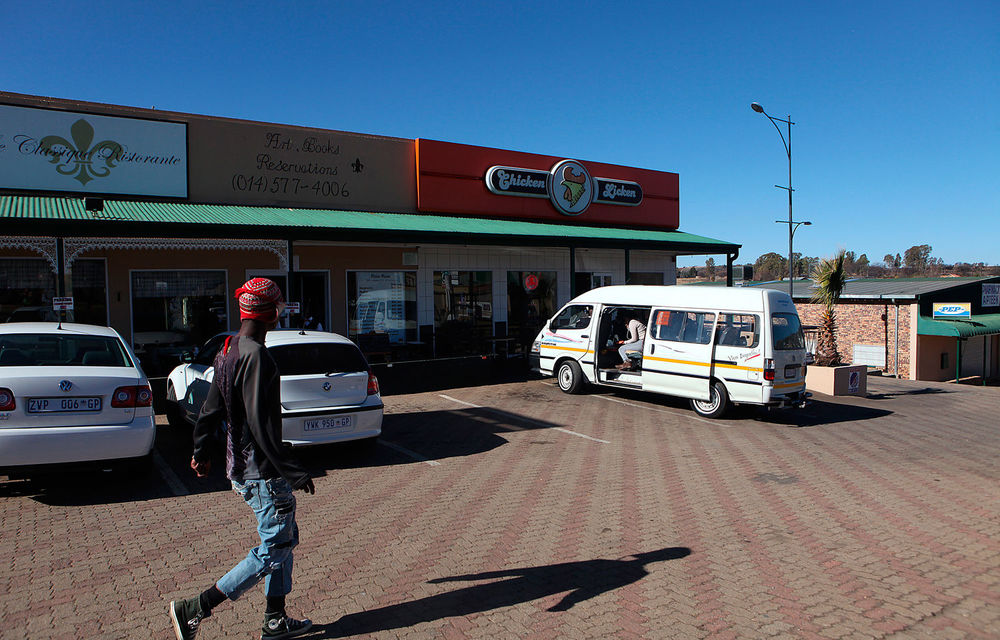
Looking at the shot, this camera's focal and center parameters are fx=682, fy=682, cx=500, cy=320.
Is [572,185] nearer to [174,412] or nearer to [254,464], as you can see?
[174,412]

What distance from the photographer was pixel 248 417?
147 inches

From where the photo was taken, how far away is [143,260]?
1416 centimetres

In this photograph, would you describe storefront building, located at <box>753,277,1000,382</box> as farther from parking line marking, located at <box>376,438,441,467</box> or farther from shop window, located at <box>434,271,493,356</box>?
parking line marking, located at <box>376,438,441,467</box>

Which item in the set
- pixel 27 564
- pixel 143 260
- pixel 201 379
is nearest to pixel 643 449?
pixel 201 379

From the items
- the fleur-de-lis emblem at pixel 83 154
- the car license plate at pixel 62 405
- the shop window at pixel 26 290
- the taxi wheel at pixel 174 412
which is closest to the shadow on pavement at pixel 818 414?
the taxi wheel at pixel 174 412

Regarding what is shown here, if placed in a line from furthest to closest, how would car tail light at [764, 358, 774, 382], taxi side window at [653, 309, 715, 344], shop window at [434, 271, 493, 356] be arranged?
1. shop window at [434, 271, 493, 356]
2. taxi side window at [653, 309, 715, 344]
3. car tail light at [764, 358, 774, 382]

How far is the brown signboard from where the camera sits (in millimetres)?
14086

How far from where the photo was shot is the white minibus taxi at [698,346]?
1067 cm

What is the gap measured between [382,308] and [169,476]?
33.7 ft

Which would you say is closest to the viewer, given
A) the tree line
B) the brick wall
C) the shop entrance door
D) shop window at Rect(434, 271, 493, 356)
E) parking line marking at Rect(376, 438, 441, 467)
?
parking line marking at Rect(376, 438, 441, 467)

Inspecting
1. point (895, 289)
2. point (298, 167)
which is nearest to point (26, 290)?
point (298, 167)

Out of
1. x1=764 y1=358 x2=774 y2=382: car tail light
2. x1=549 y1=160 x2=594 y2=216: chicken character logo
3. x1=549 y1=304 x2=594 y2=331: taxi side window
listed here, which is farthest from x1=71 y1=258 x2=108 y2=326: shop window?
x1=764 y1=358 x2=774 y2=382: car tail light

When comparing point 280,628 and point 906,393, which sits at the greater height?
point 280,628

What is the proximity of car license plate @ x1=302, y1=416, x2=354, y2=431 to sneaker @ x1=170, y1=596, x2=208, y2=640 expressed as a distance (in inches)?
147
